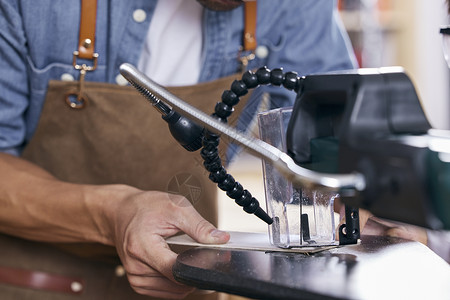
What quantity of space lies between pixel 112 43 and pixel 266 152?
1.53 feet

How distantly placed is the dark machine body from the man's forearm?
0.33 metres

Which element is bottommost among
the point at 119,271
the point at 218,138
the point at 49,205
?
the point at 119,271

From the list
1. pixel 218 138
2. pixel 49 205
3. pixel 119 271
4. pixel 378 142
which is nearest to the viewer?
pixel 378 142

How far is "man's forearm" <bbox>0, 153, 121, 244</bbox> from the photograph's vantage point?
30.4 inches

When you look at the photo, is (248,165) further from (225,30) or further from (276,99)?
(225,30)

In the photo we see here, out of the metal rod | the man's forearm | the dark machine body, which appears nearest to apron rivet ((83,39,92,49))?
the man's forearm

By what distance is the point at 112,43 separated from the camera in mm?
856

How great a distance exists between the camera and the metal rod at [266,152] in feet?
1.33

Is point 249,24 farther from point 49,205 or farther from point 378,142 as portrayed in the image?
point 378,142

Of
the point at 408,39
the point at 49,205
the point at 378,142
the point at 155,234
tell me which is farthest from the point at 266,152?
the point at 408,39

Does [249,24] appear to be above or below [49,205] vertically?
above

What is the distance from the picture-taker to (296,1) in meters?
0.97

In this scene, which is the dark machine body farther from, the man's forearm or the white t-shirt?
the white t-shirt

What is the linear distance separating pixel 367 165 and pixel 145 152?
502 mm
